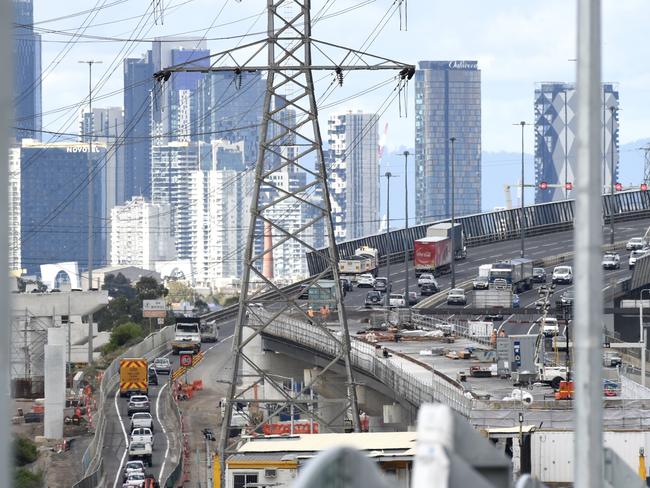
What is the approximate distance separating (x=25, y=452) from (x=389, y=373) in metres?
16.6

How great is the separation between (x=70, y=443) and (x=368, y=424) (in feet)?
42.9

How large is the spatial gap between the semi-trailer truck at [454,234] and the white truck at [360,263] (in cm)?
524

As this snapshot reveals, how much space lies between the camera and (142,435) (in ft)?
214

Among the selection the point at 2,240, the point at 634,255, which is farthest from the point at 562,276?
the point at 2,240

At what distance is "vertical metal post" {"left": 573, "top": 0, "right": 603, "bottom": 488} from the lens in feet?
36.7

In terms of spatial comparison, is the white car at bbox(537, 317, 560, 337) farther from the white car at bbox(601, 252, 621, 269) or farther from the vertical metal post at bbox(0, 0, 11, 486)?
the vertical metal post at bbox(0, 0, 11, 486)

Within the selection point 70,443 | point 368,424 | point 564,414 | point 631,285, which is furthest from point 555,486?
point 631,285

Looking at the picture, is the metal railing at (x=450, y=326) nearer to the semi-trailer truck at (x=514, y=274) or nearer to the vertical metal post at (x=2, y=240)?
the semi-trailer truck at (x=514, y=274)

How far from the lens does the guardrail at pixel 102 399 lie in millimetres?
54806

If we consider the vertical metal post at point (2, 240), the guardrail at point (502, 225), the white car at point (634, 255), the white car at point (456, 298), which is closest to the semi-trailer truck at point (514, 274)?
the white car at point (456, 298)

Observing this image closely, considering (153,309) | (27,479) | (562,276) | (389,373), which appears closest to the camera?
(27,479)

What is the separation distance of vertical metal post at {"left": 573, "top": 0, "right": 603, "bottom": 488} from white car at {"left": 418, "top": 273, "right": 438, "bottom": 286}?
10745cm

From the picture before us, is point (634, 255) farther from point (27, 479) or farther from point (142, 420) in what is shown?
point (27, 479)

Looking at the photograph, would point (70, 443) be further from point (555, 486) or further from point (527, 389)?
point (555, 486)
